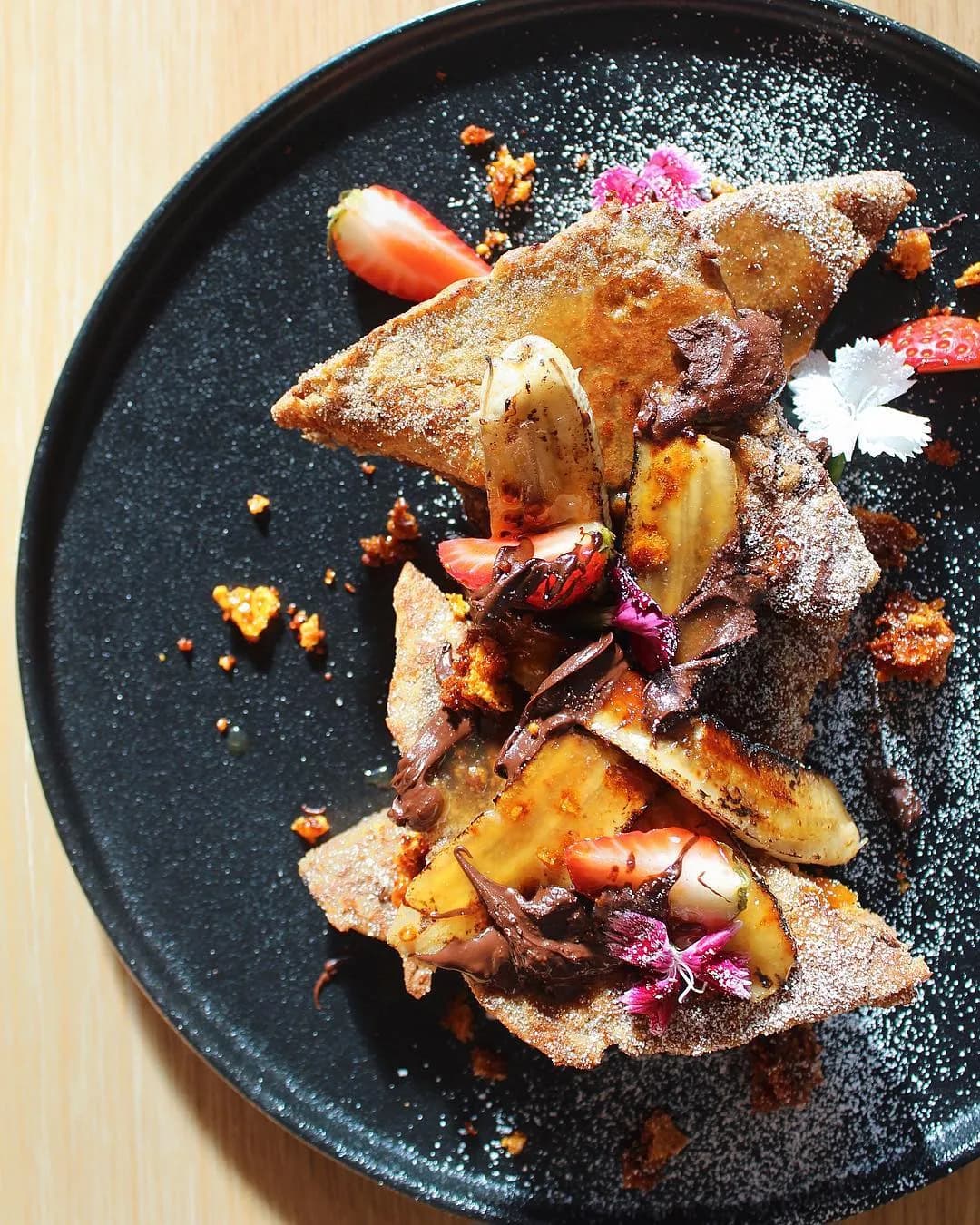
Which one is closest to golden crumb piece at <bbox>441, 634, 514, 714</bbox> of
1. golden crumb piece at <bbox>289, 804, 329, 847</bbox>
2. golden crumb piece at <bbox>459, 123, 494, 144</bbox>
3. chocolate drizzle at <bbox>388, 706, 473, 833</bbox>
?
chocolate drizzle at <bbox>388, 706, 473, 833</bbox>

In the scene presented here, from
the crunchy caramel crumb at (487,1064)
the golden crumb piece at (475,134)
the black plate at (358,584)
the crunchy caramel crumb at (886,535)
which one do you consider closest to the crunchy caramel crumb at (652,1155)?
the black plate at (358,584)

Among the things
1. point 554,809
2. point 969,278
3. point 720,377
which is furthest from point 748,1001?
point 969,278

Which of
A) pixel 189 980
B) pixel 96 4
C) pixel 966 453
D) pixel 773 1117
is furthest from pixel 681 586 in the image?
pixel 96 4

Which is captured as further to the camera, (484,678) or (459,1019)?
(459,1019)

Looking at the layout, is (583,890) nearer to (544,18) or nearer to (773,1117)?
(773,1117)

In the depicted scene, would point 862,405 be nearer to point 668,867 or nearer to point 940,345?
point 940,345

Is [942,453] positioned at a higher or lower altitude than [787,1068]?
higher

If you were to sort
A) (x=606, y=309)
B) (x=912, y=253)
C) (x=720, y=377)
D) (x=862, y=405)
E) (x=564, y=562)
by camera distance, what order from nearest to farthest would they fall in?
(x=564, y=562) < (x=720, y=377) < (x=606, y=309) < (x=862, y=405) < (x=912, y=253)
